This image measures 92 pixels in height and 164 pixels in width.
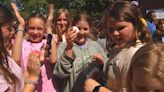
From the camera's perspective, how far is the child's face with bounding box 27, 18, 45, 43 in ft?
14.9

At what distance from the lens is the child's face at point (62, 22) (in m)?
4.95

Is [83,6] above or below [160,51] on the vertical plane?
below

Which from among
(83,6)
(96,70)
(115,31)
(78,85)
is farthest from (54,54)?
(83,6)

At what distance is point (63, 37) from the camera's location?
190 inches

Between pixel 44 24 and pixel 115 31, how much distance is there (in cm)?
165

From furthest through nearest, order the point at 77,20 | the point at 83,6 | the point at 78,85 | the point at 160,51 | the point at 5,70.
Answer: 1. the point at 83,6
2. the point at 77,20
3. the point at 78,85
4. the point at 5,70
5. the point at 160,51

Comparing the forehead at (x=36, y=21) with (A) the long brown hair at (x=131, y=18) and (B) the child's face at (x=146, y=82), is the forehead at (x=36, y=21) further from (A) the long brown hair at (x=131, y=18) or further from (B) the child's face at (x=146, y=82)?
(B) the child's face at (x=146, y=82)

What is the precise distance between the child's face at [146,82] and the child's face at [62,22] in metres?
3.26

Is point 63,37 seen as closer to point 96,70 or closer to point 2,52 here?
point 96,70

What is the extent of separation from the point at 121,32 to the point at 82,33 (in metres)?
1.15

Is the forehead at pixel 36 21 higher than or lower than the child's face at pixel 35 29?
higher

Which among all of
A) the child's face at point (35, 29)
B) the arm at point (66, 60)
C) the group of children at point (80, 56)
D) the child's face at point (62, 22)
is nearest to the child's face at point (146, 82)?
the group of children at point (80, 56)

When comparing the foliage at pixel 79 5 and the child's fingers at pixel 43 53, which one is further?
the foliage at pixel 79 5

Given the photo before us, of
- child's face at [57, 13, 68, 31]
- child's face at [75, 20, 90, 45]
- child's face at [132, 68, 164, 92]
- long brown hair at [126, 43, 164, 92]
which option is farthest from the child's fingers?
child's face at [132, 68, 164, 92]
